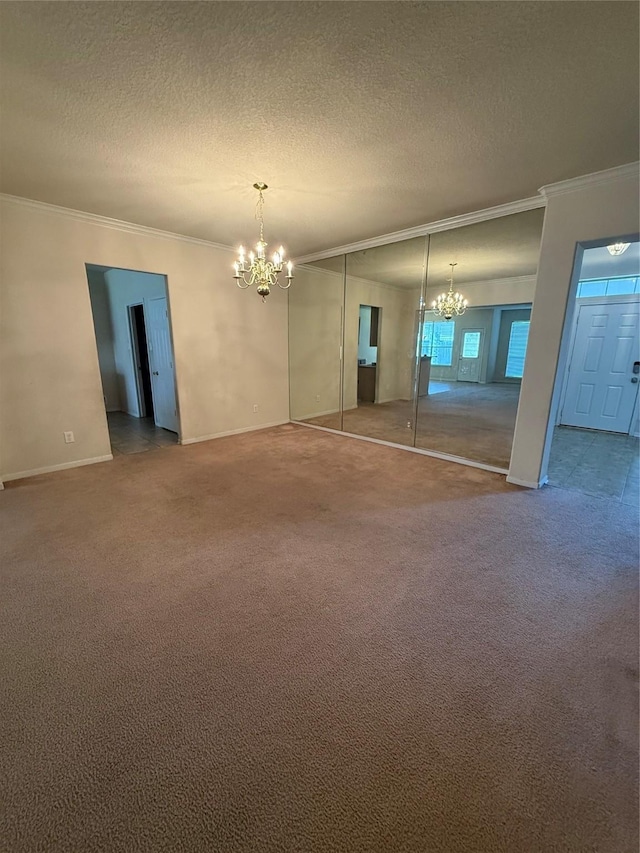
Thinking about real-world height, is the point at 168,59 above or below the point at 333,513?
above

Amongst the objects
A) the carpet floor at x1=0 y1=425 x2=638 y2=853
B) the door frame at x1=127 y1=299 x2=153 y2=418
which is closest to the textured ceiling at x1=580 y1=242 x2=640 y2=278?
the carpet floor at x1=0 y1=425 x2=638 y2=853

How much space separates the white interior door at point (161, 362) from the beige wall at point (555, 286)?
430 cm

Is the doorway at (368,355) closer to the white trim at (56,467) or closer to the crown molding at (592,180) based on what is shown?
the crown molding at (592,180)

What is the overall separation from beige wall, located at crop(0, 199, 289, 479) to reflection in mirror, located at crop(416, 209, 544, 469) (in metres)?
2.87

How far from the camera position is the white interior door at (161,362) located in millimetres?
4844

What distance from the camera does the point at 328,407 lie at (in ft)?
20.6

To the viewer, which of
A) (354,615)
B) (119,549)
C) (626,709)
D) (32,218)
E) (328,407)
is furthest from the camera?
(328,407)

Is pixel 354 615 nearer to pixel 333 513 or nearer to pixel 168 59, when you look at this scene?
pixel 333 513

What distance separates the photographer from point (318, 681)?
146 centimetres

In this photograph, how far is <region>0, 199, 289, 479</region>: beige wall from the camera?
3361 millimetres

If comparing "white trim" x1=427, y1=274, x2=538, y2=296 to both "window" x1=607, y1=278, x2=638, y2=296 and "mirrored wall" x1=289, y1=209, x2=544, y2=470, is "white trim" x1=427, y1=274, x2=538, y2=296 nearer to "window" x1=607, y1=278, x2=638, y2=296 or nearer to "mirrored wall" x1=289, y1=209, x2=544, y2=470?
"mirrored wall" x1=289, y1=209, x2=544, y2=470

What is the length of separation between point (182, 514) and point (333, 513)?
49.8 inches

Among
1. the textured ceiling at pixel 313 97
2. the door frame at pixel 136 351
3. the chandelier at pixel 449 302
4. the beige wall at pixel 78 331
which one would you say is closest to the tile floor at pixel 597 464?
the chandelier at pixel 449 302

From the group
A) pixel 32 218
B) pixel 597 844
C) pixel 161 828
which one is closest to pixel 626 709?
pixel 597 844
